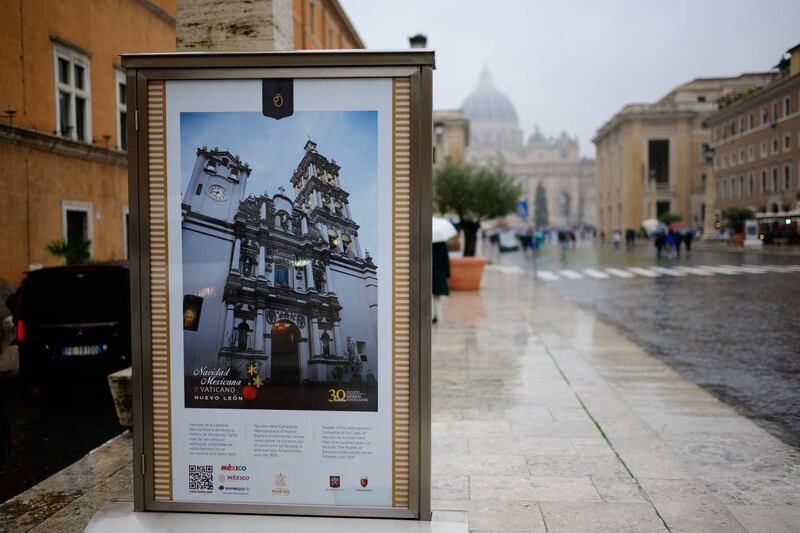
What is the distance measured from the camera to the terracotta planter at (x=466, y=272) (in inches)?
830

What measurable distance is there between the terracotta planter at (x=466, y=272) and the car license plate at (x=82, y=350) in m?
13.1

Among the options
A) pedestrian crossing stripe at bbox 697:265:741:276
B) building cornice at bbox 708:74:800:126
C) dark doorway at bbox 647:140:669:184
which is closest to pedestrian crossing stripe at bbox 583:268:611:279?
pedestrian crossing stripe at bbox 697:265:741:276

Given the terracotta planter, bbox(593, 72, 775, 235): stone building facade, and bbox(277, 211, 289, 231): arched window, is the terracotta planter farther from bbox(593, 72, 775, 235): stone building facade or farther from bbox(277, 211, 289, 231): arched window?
bbox(593, 72, 775, 235): stone building facade

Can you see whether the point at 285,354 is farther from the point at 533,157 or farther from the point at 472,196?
the point at 533,157

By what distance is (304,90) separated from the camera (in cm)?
347

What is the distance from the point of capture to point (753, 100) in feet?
189

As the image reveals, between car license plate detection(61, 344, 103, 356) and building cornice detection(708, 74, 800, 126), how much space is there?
4377 cm

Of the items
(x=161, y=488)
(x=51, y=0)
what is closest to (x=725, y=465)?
(x=161, y=488)

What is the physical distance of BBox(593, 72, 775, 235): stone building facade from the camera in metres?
90.3

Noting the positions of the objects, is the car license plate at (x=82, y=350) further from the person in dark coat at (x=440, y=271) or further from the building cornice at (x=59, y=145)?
the person in dark coat at (x=440, y=271)

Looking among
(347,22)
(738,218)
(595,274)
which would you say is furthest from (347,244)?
(738,218)

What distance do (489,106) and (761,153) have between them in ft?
438

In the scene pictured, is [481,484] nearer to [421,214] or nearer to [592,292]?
[421,214]

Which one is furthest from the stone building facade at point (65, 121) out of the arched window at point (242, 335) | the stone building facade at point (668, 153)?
the stone building facade at point (668, 153)
